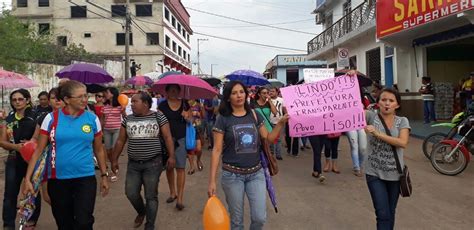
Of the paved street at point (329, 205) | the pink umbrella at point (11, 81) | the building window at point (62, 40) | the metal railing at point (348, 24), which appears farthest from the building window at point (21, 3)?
the paved street at point (329, 205)

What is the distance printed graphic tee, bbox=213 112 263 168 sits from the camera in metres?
3.76

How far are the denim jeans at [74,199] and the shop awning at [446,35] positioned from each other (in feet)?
40.9

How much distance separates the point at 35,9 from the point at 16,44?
27102mm

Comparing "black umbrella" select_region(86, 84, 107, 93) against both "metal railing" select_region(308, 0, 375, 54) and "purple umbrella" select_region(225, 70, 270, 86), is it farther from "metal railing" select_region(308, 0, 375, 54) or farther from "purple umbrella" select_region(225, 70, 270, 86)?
"metal railing" select_region(308, 0, 375, 54)

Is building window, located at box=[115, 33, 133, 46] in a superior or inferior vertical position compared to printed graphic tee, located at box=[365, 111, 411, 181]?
superior

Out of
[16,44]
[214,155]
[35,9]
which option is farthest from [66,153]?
[35,9]

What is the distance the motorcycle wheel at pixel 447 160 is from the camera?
757 centimetres

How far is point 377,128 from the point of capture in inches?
156

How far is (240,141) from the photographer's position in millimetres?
3758

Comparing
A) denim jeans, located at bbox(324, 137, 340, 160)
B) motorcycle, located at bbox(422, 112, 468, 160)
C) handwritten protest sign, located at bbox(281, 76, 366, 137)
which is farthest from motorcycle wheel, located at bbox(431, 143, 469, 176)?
handwritten protest sign, located at bbox(281, 76, 366, 137)

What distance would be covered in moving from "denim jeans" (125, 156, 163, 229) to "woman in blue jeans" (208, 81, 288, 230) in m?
1.30

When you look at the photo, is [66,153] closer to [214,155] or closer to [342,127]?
[214,155]

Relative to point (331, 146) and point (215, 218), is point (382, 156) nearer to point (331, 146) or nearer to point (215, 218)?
point (215, 218)

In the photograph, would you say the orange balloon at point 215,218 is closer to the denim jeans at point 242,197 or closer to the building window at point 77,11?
the denim jeans at point 242,197
